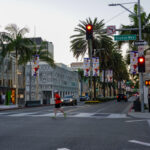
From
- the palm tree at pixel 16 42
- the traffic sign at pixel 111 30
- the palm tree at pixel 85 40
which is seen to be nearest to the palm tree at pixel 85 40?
the palm tree at pixel 85 40

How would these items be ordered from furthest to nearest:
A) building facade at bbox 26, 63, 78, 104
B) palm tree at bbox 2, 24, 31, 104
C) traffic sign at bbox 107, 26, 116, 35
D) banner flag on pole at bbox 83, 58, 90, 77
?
1. building facade at bbox 26, 63, 78, 104
2. banner flag on pole at bbox 83, 58, 90, 77
3. palm tree at bbox 2, 24, 31, 104
4. traffic sign at bbox 107, 26, 116, 35

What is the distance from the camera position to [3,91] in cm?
4259

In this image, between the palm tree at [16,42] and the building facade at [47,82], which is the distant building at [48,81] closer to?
the building facade at [47,82]

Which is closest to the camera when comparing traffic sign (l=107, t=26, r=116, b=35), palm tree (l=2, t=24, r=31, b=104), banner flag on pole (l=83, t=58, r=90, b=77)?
traffic sign (l=107, t=26, r=116, b=35)

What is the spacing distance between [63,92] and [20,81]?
117 ft

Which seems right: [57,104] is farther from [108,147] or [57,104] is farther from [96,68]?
[96,68]

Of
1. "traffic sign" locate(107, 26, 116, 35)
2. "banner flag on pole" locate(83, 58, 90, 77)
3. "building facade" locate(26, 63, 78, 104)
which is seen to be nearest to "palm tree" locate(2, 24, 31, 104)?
"banner flag on pole" locate(83, 58, 90, 77)

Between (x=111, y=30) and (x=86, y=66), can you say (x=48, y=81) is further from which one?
(x=111, y=30)

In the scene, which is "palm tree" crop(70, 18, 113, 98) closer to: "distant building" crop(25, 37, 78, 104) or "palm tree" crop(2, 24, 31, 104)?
"palm tree" crop(2, 24, 31, 104)

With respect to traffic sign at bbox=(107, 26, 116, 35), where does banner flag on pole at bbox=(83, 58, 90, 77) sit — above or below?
below

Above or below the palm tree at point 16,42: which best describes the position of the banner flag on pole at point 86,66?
below

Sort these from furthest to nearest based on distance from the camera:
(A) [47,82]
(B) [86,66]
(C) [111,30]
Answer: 1. (A) [47,82]
2. (B) [86,66]
3. (C) [111,30]

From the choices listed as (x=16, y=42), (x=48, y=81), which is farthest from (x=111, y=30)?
(x=48, y=81)

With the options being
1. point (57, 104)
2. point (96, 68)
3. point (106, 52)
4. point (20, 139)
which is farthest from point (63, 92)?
point (20, 139)
